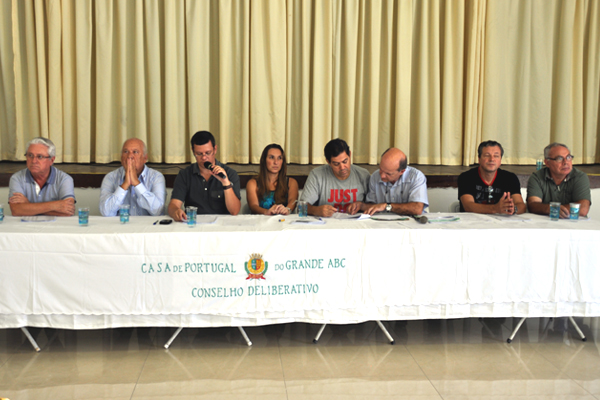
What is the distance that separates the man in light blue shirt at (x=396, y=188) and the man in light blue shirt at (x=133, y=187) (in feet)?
4.20

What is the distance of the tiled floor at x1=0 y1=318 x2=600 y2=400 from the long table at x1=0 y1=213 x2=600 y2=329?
0.54 feet

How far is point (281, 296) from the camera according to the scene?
2631 mm

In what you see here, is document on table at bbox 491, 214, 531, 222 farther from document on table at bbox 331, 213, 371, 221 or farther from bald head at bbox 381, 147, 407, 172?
document on table at bbox 331, 213, 371, 221

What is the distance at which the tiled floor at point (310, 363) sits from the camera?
2.28 metres

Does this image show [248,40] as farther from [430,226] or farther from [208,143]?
[430,226]

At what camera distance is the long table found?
2543 mm

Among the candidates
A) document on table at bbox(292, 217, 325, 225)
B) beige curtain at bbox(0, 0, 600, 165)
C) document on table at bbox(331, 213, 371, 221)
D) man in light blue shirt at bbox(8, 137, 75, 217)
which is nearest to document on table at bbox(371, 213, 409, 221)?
document on table at bbox(331, 213, 371, 221)

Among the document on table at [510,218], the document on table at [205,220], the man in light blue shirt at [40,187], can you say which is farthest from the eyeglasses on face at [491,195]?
the man in light blue shirt at [40,187]

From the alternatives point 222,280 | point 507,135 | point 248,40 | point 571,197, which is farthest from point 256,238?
point 507,135

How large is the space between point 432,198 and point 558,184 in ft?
4.22

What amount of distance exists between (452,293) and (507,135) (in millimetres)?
3498

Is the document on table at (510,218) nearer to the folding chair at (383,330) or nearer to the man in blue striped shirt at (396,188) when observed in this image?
the man in blue striped shirt at (396,188)

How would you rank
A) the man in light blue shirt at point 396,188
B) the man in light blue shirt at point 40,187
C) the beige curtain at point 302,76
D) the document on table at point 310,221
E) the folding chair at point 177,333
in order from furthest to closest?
1. the beige curtain at point 302,76
2. the man in light blue shirt at point 396,188
3. the man in light blue shirt at point 40,187
4. the document on table at point 310,221
5. the folding chair at point 177,333

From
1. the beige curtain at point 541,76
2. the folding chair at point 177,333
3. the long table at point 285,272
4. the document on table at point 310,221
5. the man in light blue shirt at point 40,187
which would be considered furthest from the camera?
the beige curtain at point 541,76
